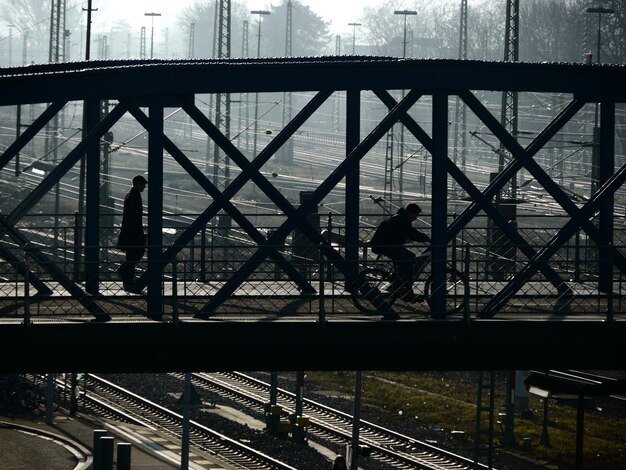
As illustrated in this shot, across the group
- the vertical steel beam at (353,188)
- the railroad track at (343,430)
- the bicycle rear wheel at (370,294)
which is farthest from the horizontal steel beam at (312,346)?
the railroad track at (343,430)

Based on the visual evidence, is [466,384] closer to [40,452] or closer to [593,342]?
[40,452]

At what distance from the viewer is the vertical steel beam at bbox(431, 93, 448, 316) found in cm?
1395

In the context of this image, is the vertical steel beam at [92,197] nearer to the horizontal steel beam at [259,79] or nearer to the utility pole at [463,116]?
the horizontal steel beam at [259,79]

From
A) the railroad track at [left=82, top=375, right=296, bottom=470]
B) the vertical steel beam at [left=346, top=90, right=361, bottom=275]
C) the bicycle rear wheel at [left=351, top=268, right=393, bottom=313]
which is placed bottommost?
the railroad track at [left=82, top=375, right=296, bottom=470]

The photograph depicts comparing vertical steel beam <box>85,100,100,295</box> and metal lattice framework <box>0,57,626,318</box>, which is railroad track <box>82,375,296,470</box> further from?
metal lattice framework <box>0,57,626,318</box>

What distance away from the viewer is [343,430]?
26.8 metres

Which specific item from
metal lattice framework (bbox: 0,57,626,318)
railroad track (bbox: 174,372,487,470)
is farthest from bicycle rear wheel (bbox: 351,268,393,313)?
railroad track (bbox: 174,372,487,470)

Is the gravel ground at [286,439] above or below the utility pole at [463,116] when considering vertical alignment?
below

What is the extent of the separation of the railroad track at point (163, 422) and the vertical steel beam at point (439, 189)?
32.2 feet

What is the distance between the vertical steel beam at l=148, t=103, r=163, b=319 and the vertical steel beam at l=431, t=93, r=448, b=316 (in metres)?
2.71

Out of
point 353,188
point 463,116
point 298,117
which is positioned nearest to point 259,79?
point 298,117

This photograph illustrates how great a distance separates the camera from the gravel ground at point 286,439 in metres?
23.9

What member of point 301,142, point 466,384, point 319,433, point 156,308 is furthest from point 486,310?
point 301,142

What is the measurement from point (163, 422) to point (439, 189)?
49.6ft
